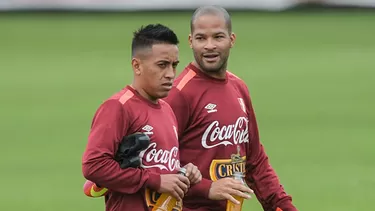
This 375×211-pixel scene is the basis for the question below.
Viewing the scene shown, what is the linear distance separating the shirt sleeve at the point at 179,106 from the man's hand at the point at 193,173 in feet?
→ 1.84

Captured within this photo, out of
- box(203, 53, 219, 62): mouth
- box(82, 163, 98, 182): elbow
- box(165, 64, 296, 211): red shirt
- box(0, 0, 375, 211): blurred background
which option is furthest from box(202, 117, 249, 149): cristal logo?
box(0, 0, 375, 211): blurred background

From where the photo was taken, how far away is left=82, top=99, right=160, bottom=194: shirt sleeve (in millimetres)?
6012

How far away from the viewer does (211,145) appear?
6949 millimetres

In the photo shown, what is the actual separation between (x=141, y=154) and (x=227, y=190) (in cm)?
69

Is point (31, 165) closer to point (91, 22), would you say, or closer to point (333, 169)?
point (333, 169)

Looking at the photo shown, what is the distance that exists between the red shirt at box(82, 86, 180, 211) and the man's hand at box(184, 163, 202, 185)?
0.32 feet

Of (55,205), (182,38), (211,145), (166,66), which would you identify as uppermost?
(182,38)

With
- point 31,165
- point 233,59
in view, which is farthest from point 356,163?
point 233,59

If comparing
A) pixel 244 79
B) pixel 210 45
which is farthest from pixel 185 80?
pixel 244 79

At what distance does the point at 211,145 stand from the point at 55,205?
449 centimetres

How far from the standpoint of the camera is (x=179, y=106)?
6879mm

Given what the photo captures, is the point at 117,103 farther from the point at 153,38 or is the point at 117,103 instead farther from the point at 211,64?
the point at 211,64

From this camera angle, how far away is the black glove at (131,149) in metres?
6.12

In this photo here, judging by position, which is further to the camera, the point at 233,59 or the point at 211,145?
the point at 233,59
